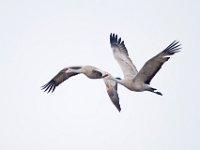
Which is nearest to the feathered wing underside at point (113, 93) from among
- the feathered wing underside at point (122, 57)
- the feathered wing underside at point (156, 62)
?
the feathered wing underside at point (122, 57)

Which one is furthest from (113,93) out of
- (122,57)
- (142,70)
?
(142,70)

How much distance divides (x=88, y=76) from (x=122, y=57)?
2262 mm

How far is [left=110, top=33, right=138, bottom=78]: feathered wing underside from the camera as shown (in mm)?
23055

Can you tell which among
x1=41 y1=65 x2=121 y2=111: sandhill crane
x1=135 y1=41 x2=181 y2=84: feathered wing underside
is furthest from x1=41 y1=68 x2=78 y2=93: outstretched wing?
x1=135 y1=41 x2=181 y2=84: feathered wing underside

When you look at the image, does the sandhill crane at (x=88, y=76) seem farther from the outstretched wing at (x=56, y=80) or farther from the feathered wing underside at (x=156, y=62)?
the feathered wing underside at (x=156, y=62)

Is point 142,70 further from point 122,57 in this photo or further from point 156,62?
point 122,57

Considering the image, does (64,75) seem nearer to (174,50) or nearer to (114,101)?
(114,101)

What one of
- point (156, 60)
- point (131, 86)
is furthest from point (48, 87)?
point (156, 60)

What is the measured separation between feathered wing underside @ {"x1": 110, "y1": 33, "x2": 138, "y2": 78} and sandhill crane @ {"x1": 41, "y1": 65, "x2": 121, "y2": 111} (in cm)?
77

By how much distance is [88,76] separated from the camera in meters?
23.0

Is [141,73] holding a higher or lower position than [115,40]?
lower

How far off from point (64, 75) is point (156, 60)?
20.3 feet

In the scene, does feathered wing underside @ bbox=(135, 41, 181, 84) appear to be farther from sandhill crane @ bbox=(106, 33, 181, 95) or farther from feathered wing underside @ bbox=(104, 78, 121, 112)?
feathered wing underside @ bbox=(104, 78, 121, 112)

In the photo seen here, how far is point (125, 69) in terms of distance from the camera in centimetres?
2330
